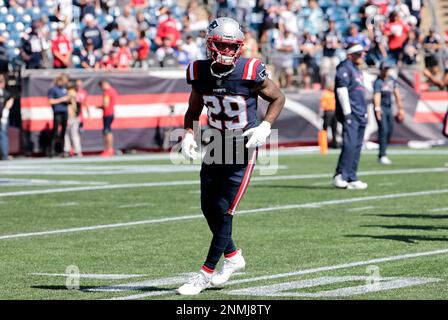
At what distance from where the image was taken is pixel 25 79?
83.1ft

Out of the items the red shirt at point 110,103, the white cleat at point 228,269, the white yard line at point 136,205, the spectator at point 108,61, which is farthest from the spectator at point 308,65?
the white cleat at point 228,269

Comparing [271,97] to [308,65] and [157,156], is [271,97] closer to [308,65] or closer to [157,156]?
[157,156]

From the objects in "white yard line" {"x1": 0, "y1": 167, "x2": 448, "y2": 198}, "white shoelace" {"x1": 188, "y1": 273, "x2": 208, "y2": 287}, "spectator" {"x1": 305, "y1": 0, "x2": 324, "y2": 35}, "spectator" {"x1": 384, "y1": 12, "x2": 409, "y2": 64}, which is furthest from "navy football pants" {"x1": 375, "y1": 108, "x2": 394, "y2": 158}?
"white shoelace" {"x1": 188, "y1": 273, "x2": 208, "y2": 287}

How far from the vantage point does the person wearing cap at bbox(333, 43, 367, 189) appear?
1666 cm

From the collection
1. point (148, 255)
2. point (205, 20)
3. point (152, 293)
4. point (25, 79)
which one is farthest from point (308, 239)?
point (205, 20)

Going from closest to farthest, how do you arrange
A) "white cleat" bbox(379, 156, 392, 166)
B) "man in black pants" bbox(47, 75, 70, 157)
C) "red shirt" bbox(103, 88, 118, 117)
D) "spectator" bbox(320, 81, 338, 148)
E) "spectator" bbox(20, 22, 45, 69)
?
1. "white cleat" bbox(379, 156, 392, 166)
2. "man in black pants" bbox(47, 75, 70, 157)
3. "spectator" bbox(20, 22, 45, 69)
4. "red shirt" bbox(103, 88, 118, 117)
5. "spectator" bbox(320, 81, 338, 148)

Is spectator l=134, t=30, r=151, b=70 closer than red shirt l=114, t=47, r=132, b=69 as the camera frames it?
No

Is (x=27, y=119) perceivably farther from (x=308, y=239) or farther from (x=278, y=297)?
(x=278, y=297)

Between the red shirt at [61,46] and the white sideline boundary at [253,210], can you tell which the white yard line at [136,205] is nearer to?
the white sideline boundary at [253,210]

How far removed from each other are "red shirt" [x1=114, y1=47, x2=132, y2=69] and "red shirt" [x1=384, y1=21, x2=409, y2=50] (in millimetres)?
6952

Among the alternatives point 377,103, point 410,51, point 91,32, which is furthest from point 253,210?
point 410,51

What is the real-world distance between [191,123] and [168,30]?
1999cm

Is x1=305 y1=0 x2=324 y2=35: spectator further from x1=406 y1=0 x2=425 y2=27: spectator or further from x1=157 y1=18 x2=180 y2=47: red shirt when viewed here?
A: x1=157 y1=18 x2=180 y2=47: red shirt
